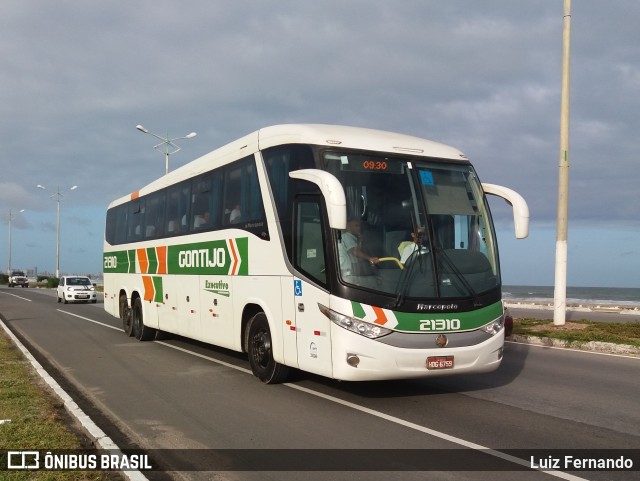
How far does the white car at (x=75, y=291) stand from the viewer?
35.6 meters

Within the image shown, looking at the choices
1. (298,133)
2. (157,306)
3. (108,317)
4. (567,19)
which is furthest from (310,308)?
(108,317)

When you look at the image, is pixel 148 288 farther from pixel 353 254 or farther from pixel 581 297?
pixel 581 297

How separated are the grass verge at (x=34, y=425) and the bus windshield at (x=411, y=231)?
3.51 metres

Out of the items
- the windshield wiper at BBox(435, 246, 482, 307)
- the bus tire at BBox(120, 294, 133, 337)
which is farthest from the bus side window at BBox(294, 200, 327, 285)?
the bus tire at BBox(120, 294, 133, 337)

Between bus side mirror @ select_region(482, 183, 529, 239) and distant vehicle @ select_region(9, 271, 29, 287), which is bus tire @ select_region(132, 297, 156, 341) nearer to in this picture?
bus side mirror @ select_region(482, 183, 529, 239)

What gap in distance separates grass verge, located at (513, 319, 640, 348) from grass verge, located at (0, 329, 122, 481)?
11.2 meters

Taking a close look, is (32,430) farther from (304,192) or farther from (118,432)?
(304,192)

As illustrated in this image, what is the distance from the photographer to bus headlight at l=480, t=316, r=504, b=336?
8.41 meters

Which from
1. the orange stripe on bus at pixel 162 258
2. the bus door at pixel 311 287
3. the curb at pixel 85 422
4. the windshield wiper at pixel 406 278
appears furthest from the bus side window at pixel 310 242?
the orange stripe on bus at pixel 162 258

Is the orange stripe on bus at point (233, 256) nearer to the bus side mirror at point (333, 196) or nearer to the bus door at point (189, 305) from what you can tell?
the bus door at point (189, 305)

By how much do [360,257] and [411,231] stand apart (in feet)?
2.48

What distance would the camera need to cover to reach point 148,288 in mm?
15883

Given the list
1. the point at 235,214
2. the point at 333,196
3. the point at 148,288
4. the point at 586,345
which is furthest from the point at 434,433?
the point at 148,288

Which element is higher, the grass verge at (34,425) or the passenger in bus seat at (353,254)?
the passenger in bus seat at (353,254)
